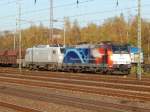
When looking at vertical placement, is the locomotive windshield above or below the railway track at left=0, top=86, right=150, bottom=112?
above

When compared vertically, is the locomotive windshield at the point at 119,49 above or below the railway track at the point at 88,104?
above

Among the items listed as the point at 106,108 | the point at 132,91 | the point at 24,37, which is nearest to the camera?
the point at 106,108

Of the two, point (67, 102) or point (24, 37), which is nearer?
point (67, 102)

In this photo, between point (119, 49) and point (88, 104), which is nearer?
point (88, 104)

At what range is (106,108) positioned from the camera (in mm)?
15258

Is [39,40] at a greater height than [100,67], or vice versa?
[39,40]

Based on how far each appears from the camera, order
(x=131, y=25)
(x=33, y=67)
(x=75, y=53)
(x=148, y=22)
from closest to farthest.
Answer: (x=75, y=53) → (x=33, y=67) → (x=131, y=25) → (x=148, y=22)

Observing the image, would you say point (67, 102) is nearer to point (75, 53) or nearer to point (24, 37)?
point (75, 53)

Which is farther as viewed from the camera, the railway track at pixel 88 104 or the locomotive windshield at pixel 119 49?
the locomotive windshield at pixel 119 49

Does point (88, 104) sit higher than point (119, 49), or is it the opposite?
point (119, 49)

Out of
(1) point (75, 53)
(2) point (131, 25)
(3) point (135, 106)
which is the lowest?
(3) point (135, 106)

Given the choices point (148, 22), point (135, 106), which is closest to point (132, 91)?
point (135, 106)

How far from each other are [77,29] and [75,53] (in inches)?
3211

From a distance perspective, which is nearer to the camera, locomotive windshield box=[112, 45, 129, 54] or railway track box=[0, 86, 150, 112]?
railway track box=[0, 86, 150, 112]
